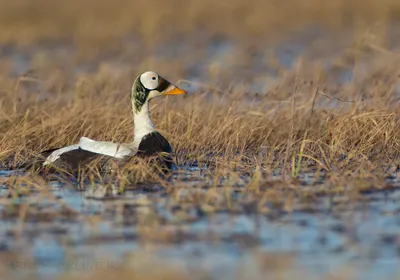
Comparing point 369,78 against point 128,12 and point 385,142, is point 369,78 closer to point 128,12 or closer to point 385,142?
point 385,142

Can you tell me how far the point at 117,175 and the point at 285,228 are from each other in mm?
2061

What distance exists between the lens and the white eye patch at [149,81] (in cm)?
970

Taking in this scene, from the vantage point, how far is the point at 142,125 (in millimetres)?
9484

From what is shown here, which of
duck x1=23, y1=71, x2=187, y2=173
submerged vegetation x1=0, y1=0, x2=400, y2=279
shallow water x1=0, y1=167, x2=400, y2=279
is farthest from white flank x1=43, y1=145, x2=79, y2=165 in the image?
shallow water x1=0, y1=167, x2=400, y2=279

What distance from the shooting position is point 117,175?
27.2ft

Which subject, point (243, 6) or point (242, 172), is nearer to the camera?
point (242, 172)

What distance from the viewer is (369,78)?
1401 centimetres

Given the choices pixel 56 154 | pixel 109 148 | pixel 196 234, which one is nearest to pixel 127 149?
pixel 109 148

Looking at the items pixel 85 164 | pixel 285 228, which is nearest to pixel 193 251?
pixel 285 228

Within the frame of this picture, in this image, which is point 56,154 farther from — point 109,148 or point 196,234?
point 196,234

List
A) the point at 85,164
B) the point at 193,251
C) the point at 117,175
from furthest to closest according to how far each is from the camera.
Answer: the point at 85,164 < the point at 117,175 < the point at 193,251

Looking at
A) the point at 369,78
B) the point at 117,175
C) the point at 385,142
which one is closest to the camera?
the point at 117,175

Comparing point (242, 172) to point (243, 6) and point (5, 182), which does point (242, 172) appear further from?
point (243, 6)

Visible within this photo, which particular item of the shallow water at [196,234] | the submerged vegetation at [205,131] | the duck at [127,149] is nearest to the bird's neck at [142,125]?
the duck at [127,149]
